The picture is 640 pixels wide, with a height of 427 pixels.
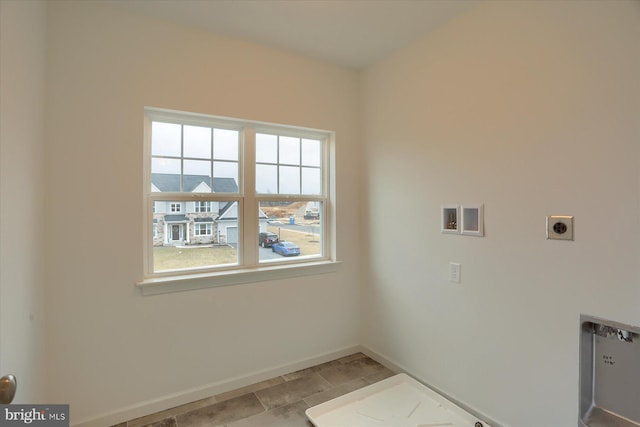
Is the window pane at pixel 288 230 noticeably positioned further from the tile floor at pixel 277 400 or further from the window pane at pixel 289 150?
the tile floor at pixel 277 400

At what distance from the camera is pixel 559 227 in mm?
1529

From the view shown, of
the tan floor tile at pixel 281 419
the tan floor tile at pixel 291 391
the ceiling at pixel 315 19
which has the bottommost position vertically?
the tan floor tile at pixel 281 419

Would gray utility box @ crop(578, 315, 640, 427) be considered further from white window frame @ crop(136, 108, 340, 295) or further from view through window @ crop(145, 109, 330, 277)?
view through window @ crop(145, 109, 330, 277)

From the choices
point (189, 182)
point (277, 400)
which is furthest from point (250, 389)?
point (189, 182)

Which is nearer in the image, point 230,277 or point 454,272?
point 454,272

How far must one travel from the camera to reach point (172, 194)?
84.9 inches

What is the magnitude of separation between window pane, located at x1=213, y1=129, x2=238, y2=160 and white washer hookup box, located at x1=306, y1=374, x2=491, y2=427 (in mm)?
1940

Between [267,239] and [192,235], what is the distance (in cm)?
60

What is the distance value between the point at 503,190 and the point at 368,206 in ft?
3.94

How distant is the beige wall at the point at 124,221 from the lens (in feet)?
5.82

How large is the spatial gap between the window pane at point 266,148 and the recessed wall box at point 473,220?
61.6 inches

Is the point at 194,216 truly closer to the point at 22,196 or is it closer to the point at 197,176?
the point at 197,176

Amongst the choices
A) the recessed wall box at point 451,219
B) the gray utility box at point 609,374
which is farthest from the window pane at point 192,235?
the gray utility box at point 609,374

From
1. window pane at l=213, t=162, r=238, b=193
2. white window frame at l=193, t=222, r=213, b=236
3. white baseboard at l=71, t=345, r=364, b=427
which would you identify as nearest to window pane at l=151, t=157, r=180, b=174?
window pane at l=213, t=162, r=238, b=193
